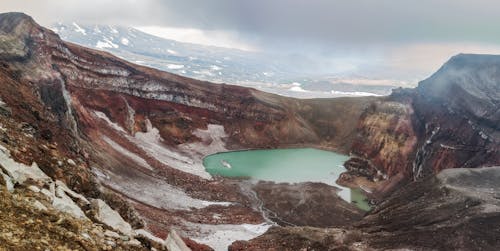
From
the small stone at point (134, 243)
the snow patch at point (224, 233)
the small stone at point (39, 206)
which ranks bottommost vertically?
the snow patch at point (224, 233)

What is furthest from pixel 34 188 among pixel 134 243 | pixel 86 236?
pixel 134 243

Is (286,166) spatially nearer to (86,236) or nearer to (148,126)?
(148,126)

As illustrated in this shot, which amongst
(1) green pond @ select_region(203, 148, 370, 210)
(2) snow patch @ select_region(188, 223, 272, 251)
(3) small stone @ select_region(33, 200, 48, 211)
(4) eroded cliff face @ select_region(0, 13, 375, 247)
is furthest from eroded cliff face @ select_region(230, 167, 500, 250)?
(1) green pond @ select_region(203, 148, 370, 210)

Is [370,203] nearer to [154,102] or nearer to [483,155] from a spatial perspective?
[483,155]

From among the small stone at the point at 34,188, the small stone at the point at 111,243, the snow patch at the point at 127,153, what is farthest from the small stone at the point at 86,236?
the snow patch at the point at 127,153

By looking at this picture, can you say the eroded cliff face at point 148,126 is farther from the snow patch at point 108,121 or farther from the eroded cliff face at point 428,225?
the eroded cliff face at point 428,225

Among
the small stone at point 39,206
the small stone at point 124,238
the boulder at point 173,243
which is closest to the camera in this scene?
the small stone at point 39,206

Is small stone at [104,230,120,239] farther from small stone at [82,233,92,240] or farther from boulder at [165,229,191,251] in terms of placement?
boulder at [165,229,191,251]

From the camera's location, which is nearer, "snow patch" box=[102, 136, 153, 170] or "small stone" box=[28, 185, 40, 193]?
"small stone" box=[28, 185, 40, 193]

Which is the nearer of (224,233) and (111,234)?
→ (111,234)

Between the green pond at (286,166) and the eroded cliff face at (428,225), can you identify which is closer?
the eroded cliff face at (428,225)
